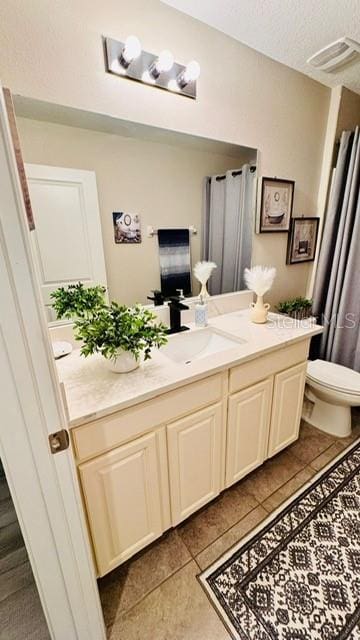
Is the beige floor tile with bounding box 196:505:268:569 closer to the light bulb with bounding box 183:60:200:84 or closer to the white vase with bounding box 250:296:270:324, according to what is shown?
the white vase with bounding box 250:296:270:324

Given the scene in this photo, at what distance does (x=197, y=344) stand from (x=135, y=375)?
55 centimetres

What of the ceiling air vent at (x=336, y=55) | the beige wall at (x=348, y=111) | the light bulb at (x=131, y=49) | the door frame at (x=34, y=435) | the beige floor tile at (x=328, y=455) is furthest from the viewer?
the beige wall at (x=348, y=111)

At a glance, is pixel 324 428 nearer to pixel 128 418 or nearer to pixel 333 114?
pixel 128 418

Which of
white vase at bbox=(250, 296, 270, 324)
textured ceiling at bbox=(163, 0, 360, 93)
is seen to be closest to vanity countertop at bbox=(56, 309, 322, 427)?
white vase at bbox=(250, 296, 270, 324)

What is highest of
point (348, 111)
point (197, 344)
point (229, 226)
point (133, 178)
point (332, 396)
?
point (348, 111)

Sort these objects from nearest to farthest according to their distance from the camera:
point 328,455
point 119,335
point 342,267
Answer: point 119,335 < point 328,455 < point 342,267

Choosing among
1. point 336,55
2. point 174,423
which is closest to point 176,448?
point 174,423

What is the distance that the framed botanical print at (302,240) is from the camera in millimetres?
2070

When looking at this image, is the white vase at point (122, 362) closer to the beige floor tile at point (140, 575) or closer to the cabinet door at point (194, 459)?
the cabinet door at point (194, 459)

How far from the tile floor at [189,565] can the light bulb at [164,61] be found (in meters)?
2.15

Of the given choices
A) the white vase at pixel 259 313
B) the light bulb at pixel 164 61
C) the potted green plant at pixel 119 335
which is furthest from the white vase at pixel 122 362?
the light bulb at pixel 164 61

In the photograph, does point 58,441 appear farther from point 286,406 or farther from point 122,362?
point 286,406

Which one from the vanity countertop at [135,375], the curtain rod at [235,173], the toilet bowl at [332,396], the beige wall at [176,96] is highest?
the beige wall at [176,96]

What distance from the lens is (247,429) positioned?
1395 millimetres
